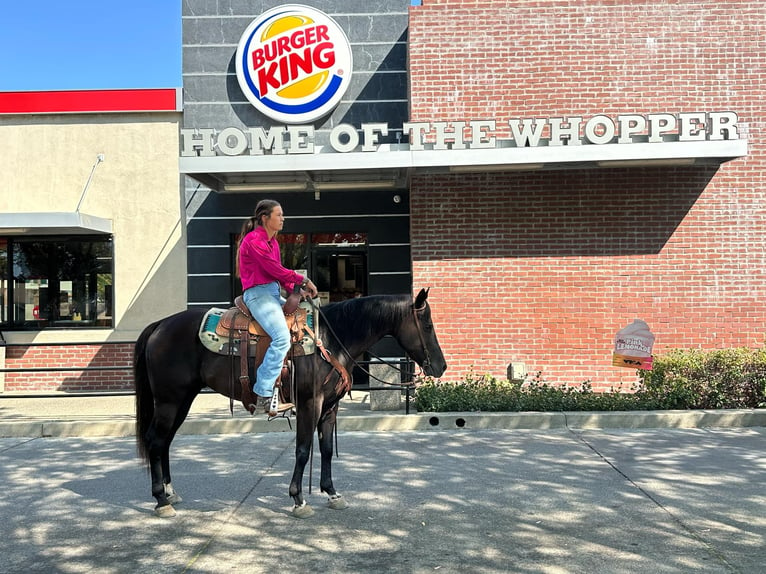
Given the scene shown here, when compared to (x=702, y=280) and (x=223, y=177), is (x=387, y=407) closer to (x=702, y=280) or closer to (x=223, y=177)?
(x=223, y=177)

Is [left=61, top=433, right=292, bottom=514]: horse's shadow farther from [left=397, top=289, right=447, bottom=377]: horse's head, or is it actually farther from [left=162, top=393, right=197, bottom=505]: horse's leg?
[left=397, top=289, right=447, bottom=377]: horse's head

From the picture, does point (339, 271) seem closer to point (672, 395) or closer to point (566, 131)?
point (566, 131)

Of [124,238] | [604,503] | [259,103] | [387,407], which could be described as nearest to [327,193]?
[259,103]

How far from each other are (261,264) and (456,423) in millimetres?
4809

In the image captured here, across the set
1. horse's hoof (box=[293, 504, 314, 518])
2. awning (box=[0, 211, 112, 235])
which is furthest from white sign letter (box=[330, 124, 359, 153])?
horse's hoof (box=[293, 504, 314, 518])

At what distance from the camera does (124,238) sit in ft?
45.1

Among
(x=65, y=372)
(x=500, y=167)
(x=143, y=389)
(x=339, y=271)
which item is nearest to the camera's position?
(x=143, y=389)

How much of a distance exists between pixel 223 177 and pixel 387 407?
5075mm

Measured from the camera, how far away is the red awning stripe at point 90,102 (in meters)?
13.7

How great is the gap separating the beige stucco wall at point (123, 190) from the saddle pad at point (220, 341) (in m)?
7.91

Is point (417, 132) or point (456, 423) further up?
point (417, 132)

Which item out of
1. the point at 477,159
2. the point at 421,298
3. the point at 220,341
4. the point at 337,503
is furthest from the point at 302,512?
the point at 477,159

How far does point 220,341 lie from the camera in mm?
6055

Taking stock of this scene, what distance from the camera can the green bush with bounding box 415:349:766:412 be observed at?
9922 millimetres
